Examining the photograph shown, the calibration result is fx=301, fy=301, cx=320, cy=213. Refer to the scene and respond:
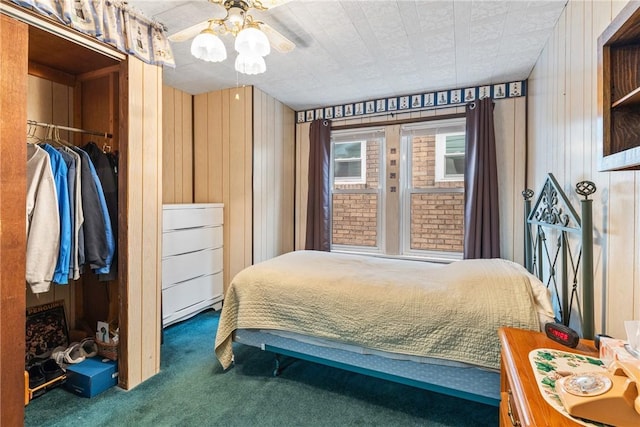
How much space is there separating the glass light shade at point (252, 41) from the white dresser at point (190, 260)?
1.73 metres

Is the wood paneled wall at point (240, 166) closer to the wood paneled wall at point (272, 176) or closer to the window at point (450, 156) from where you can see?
the wood paneled wall at point (272, 176)

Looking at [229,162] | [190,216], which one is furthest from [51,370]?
[229,162]

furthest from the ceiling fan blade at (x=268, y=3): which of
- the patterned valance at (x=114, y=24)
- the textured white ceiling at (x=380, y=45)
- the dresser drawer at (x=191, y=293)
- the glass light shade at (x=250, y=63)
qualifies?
the dresser drawer at (x=191, y=293)

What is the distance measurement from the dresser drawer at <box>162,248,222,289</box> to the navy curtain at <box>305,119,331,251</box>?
45.8 inches

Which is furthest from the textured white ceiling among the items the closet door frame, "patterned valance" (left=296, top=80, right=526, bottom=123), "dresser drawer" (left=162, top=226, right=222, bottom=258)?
"dresser drawer" (left=162, top=226, right=222, bottom=258)

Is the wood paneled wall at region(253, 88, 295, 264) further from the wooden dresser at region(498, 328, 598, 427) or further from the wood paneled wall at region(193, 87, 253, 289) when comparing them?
the wooden dresser at region(498, 328, 598, 427)

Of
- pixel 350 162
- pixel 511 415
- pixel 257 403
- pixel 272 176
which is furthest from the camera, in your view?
pixel 350 162

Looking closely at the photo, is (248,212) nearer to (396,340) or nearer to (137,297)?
(137,297)

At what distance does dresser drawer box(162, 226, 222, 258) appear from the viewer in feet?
9.17

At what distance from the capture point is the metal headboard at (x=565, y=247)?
1.24 m

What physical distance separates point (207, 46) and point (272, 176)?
2.16 m

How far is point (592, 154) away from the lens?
149 centimetres

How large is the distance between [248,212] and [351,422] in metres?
2.28

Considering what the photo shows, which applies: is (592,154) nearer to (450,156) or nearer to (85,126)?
(450,156)
